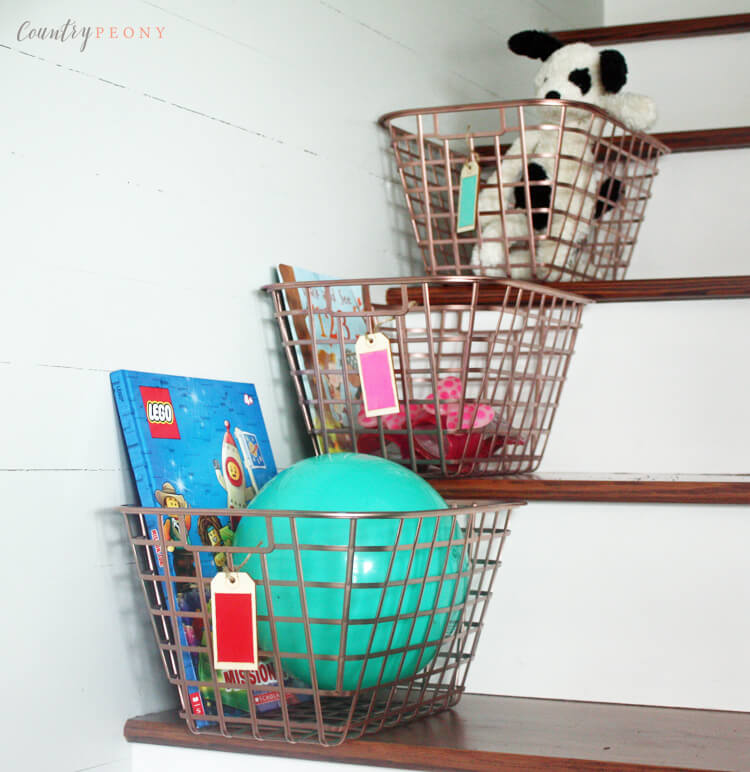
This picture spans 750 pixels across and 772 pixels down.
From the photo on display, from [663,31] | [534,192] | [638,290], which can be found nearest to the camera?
[638,290]

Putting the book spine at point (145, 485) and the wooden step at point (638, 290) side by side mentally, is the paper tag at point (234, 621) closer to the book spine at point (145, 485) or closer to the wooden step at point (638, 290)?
the book spine at point (145, 485)

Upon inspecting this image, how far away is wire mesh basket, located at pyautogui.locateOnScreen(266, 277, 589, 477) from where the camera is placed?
118 cm

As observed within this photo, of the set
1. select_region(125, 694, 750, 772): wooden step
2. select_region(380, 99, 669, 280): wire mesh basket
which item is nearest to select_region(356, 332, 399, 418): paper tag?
select_region(125, 694, 750, 772): wooden step

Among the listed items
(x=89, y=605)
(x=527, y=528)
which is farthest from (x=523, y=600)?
(x=89, y=605)

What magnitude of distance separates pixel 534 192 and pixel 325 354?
48 centimetres

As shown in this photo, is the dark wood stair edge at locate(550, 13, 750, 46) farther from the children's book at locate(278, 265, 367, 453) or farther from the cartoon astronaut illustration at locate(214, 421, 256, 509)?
the cartoon astronaut illustration at locate(214, 421, 256, 509)

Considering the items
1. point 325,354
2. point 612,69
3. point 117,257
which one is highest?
point 612,69

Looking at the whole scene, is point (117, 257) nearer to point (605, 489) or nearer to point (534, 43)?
point (605, 489)

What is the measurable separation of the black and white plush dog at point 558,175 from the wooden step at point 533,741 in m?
0.71

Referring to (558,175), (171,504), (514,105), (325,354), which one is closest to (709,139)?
(558,175)

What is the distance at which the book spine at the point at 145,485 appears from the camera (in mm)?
921

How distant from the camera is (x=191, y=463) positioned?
3.29 feet

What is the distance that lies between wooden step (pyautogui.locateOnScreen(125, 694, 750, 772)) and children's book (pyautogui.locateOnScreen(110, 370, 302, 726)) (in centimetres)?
6

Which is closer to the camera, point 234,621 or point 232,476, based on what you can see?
point 234,621
